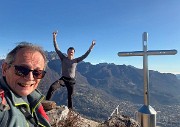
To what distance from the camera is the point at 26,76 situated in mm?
2762

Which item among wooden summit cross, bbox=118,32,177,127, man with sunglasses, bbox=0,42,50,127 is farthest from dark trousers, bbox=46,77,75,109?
man with sunglasses, bbox=0,42,50,127

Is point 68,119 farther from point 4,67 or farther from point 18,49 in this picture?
point 18,49

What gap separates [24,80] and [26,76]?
50 millimetres

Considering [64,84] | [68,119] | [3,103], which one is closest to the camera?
[3,103]

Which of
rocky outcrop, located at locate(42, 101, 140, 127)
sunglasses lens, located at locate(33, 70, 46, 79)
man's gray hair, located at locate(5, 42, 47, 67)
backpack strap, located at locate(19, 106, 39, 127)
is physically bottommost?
rocky outcrop, located at locate(42, 101, 140, 127)

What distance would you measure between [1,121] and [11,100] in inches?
10.9

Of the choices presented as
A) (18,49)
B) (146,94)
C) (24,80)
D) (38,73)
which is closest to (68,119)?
(146,94)

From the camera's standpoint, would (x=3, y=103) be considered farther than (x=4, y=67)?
No

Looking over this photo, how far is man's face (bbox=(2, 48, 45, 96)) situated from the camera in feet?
8.76

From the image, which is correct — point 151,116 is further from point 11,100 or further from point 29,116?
point 11,100

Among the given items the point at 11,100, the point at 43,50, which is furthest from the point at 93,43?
the point at 11,100

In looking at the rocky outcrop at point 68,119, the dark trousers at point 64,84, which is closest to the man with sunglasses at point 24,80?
the rocky outcrop at point 68,119

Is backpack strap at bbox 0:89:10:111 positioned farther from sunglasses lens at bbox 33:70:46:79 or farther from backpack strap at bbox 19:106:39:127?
sunglasses lens at bbox 33:70:46:79

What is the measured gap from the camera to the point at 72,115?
352 inches
